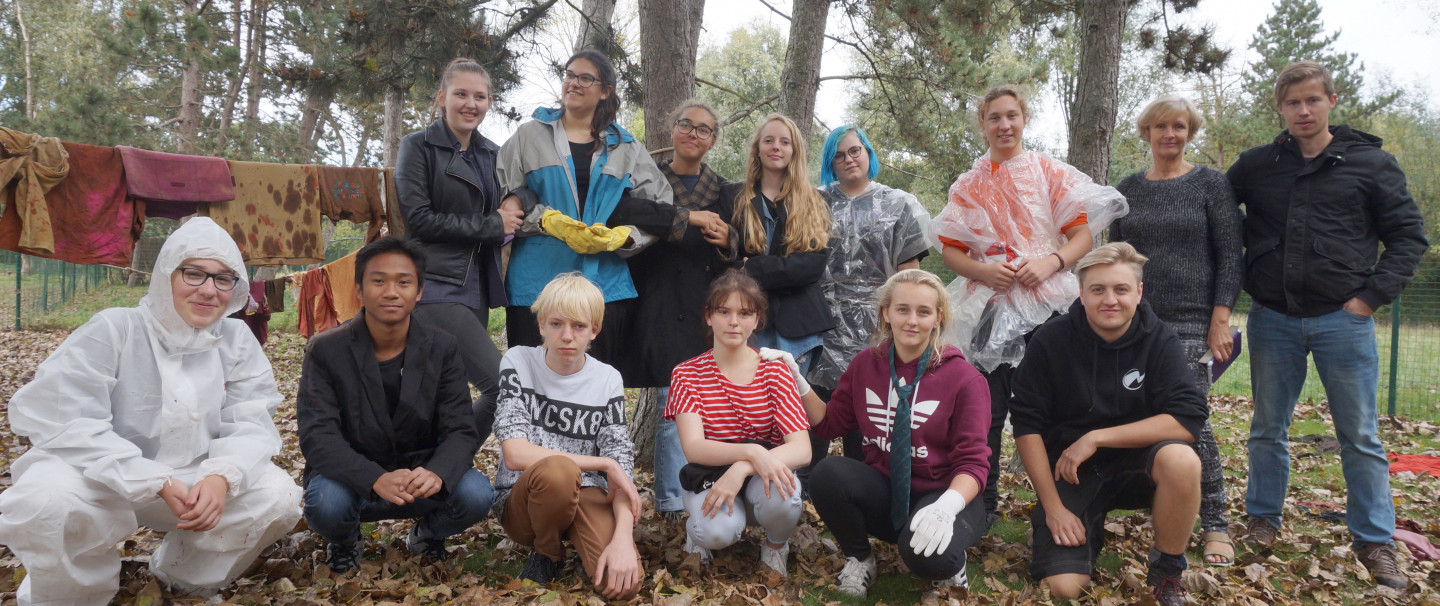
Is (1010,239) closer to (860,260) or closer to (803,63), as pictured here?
(860,260)

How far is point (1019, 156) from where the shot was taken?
377cm

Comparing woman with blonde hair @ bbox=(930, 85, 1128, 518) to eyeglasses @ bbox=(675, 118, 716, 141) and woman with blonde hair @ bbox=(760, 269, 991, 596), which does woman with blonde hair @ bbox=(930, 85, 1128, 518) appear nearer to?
woman with blonde hair @ bbox=(760, 269, 991, 596)

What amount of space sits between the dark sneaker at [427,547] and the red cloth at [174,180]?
2.33 m

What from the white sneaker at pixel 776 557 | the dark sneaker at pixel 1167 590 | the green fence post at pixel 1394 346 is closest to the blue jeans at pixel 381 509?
the white sneaker at pixel 776 557

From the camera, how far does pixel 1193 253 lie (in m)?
3.64

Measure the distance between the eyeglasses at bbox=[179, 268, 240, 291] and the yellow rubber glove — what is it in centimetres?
122

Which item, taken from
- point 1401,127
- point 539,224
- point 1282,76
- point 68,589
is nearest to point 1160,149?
point 1282,76

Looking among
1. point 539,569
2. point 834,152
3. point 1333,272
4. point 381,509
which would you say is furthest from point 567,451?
point 1333,272

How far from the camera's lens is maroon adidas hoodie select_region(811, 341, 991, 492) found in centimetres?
310

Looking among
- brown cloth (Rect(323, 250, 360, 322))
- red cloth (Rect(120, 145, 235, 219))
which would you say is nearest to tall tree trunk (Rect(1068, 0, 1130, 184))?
red cloth (Rect(120, 145, 235, 219))

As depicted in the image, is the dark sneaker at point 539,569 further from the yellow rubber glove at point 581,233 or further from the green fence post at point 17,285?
the green fence post at point 17,285

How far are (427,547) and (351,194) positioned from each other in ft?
7.72

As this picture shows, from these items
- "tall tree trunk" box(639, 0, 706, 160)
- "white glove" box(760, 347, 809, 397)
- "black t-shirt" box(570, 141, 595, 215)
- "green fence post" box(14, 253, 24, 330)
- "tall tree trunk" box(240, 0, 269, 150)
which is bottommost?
"green fence post" box(14, 253, 24, 330)

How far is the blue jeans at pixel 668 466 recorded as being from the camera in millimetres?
3814
